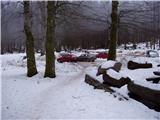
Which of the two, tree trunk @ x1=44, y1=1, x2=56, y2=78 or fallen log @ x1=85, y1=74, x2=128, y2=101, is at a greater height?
tree trunk @ x1=44, y1=1, x2=56, y2=78

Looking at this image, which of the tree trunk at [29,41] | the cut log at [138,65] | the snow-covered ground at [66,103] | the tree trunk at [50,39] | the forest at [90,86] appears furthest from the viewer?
the tree trunk at [29,41]

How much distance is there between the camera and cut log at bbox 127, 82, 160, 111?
35.5ft

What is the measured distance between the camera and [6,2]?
2053cm

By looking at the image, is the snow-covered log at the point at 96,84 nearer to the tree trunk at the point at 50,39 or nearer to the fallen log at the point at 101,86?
the fallen log at the point at 101,86

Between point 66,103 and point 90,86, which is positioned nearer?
point 66,103

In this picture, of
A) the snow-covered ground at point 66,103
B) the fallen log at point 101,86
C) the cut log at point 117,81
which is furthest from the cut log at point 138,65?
the cut log at point 117,81

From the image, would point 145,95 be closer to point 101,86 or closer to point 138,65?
point 101,86

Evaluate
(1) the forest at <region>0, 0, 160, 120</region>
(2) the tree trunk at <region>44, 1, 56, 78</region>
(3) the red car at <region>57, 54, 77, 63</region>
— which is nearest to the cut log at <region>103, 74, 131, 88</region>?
(1) the forest at <region>0, 0, 160, 120</region>

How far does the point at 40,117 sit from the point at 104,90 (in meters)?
4.09

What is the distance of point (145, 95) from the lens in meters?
11.4

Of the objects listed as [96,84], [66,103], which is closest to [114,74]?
[96,84]

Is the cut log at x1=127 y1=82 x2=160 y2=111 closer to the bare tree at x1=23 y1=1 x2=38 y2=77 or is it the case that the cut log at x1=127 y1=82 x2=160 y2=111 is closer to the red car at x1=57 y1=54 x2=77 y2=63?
the bare tree at x1=23 y1=1 x2=38 y2=77

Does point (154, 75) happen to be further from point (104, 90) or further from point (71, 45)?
point (71, 45)

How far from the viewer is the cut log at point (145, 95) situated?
10.8 meters
